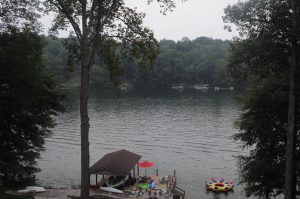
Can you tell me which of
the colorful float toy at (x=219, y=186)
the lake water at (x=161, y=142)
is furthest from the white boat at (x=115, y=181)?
the colorful float toy at (x=219, y=186)

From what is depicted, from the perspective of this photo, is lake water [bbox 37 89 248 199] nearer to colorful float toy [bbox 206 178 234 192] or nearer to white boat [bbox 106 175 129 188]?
colorful float toy [bbox 206 178 234 192]

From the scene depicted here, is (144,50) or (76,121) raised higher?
(144,50)

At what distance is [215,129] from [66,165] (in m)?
34.8

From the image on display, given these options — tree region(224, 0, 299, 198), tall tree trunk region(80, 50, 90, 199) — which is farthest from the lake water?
tall tree trunk region(80, 50, 90, 199)

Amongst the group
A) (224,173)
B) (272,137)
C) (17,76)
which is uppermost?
(17,76)

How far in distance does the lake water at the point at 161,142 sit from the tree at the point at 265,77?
4984mm

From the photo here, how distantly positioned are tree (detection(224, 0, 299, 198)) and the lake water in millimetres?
4984

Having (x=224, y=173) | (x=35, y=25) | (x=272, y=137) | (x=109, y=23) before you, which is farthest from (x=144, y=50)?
(x=224, y=173)

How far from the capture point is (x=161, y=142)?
64.1m

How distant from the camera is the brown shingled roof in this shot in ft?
118

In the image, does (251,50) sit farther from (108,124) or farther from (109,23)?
(108,124)

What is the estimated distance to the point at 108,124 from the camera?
263ft

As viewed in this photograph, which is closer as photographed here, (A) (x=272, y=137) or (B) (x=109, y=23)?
(B) (x=109, y=23)

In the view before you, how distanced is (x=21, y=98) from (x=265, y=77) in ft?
59.8
